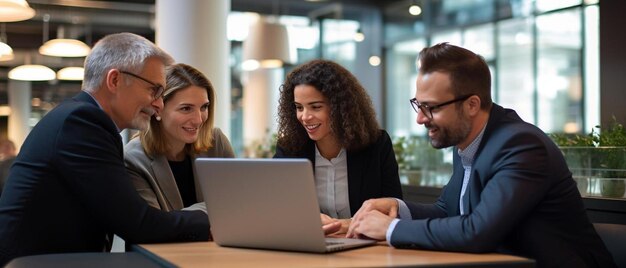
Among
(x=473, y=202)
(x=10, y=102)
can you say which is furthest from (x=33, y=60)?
(x=473, y=202)

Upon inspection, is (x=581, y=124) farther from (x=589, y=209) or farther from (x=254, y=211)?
(x=254, y=211)

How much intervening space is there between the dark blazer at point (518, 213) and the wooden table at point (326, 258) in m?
0.06

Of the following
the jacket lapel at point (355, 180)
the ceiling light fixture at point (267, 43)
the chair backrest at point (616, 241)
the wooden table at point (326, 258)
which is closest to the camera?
the wooden table at point (326, 258)

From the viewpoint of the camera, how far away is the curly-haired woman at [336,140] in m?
3.46

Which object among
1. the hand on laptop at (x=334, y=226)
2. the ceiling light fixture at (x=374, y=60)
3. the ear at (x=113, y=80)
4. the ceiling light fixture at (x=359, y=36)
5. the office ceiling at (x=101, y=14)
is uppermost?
the office ceiling at (x=101, y=14)

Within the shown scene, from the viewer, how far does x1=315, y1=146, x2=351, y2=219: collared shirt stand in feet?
11.3

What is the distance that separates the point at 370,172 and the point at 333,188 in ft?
0.60

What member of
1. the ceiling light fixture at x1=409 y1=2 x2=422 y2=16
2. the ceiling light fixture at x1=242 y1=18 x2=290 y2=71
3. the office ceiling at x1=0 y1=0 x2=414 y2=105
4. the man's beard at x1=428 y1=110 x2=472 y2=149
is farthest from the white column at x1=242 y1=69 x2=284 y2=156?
the man's beard at x1=428 y1=110 x2=472 y2=149

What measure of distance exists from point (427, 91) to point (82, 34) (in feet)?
44.6

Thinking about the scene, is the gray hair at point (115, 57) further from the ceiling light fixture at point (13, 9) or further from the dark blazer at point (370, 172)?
the ceiling light fixture at point (13, 9)

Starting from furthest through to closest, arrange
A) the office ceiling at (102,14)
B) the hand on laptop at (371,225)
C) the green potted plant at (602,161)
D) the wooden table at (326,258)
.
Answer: the office ceiling at (102,14) → the green potted plant at (602,161) → the hand on laptop at (371,225) → the wooden table at (326,258)

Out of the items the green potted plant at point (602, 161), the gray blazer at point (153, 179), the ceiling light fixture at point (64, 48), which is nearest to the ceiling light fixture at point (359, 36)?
the ceiling light fixture at point (64, 48)

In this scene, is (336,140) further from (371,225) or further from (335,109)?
(371,225)

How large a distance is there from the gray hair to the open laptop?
0.66 meters
